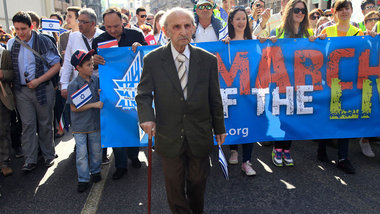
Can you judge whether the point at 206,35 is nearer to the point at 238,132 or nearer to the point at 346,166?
the point at 238,132

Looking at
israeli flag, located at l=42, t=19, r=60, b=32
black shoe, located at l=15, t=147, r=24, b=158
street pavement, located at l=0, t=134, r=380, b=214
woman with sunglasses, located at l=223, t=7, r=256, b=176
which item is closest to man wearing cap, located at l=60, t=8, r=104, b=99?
street pavement, located at l=0, t=134, r=380, b=214

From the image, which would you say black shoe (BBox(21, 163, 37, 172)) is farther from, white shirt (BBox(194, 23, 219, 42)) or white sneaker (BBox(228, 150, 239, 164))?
white shirt (BBox(194, 23, 219, 42))

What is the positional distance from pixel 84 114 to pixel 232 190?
199 cm

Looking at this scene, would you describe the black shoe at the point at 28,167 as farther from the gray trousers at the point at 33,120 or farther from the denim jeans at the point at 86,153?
the denim jeans at the point at 86,153

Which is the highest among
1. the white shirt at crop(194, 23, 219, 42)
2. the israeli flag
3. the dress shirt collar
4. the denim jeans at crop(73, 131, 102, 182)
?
the israeli flag

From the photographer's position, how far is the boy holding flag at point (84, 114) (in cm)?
378

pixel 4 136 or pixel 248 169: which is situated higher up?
pixel 4 136

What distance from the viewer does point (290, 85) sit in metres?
4.15

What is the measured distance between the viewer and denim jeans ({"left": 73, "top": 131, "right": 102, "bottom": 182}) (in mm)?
3836

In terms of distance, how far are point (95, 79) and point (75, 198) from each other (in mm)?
1464

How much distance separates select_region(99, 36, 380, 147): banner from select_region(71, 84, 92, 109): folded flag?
434 mm

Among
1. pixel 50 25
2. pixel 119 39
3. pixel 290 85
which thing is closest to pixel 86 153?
pixel 119 39

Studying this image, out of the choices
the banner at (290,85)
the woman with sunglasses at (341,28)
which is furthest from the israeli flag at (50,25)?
the woman with sunglasses at (341,28)

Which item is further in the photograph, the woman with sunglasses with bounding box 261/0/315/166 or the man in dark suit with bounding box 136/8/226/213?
the woman with sunglasses with bounding box 261/0/315/166
